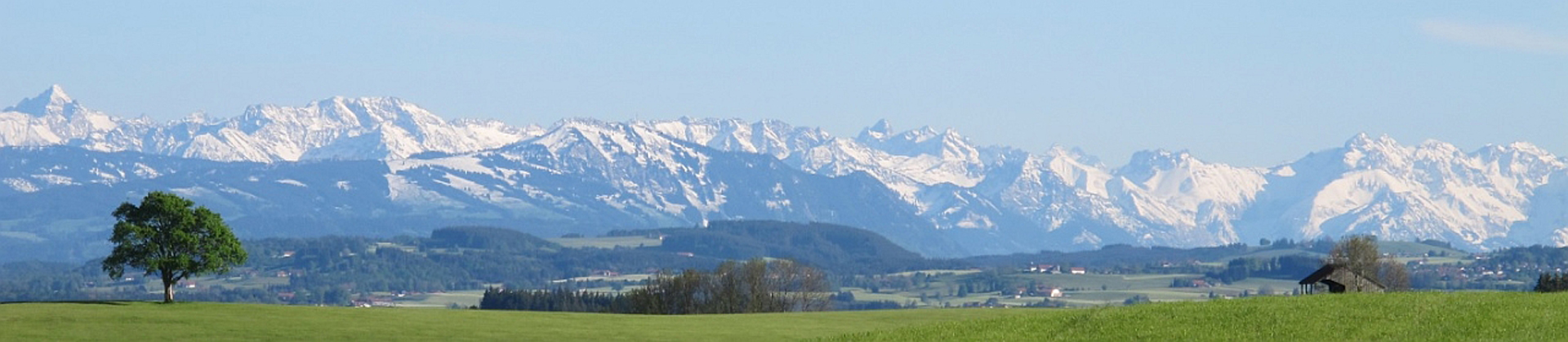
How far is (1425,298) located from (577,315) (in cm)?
4786

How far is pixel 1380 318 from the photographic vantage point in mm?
86938

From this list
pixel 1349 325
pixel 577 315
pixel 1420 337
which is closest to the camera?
pixel 1420 337

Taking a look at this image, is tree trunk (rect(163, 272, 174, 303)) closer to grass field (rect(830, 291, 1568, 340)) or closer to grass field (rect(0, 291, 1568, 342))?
grass field (rect(0, 291, 1568, 342))

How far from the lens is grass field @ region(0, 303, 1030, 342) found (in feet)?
331

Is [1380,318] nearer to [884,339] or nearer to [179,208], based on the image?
[884,339]

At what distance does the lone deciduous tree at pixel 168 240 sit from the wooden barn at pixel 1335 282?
68.0 m

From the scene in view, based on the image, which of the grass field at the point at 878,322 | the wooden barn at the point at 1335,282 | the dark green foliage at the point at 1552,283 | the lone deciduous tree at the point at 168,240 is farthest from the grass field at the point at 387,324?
the dark green foliage at the point at 1552,283

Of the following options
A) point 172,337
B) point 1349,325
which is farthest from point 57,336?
point 1349,325

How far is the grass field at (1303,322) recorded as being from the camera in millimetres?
82250

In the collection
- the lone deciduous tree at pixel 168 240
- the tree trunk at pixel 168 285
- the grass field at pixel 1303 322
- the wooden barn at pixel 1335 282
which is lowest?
the grass field at pixel 1303 322

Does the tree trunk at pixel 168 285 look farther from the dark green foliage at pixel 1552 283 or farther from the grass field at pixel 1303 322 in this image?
the dark green foliage at pixel 1552 283

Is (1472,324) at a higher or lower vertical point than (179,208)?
lower

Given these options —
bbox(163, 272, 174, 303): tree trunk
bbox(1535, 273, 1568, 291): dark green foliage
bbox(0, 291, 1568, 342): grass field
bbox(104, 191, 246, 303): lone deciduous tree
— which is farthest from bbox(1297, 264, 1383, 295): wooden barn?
bbox(163, 272, 174, 303): tree trunk

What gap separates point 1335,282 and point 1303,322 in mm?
59497
